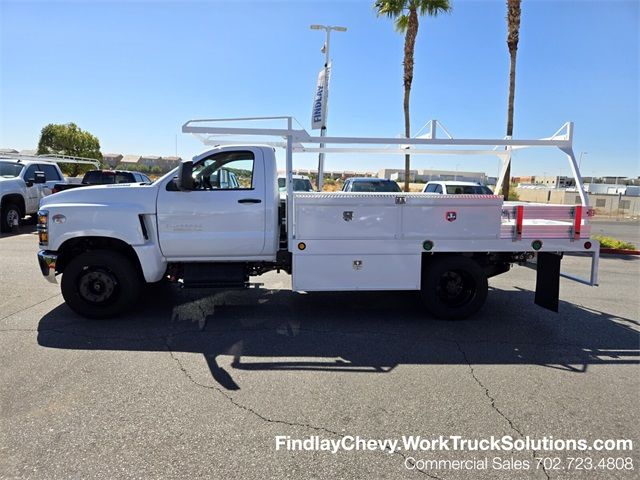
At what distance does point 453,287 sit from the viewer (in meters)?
5.90

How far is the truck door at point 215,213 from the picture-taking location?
5.53 metres

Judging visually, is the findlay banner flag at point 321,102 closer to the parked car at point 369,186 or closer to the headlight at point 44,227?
the parked car at point 369,186

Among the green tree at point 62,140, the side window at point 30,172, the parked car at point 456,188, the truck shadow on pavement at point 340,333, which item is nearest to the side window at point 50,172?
the side window at point 30,172

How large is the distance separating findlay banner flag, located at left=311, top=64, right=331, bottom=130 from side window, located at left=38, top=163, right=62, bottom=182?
8798 mm

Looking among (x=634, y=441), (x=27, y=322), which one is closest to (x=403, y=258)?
(x=634, y=441)

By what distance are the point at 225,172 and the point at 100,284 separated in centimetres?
204

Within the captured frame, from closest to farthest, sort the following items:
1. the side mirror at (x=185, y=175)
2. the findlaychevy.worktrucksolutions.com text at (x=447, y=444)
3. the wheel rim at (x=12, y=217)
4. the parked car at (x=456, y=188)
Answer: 1. the findlaychevy.worktrucksolutions.com text at (x=447, y=444)
2. the side mirror at (x=185, y=175)
3. the parked car at (x=456, y=188)
4. the wheel rim at (x=12, y=217)

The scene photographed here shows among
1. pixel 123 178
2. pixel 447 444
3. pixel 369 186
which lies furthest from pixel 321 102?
pixel 447 444

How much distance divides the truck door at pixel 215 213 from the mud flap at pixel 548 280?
144 inches

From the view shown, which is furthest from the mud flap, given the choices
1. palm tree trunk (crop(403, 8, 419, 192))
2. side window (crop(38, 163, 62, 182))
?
side window (crop(38, 163, 62, 182))

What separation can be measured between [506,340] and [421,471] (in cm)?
278

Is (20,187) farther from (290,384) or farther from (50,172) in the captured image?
(290,384)

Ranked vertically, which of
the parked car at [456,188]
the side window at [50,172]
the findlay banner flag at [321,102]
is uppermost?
the findlay banner flag at [321,102]

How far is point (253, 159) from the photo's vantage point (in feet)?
18.8
